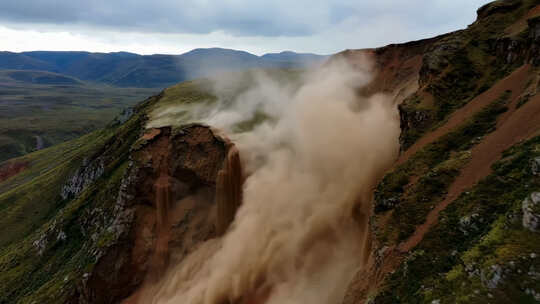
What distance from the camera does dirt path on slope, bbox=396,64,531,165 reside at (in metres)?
22.5

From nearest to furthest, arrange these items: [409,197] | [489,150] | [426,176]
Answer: [489,150]
[409,197]
[426,176]

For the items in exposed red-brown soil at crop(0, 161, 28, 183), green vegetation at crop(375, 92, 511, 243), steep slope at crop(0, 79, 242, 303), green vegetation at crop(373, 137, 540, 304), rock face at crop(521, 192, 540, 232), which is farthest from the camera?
exposed red-brown soil at crop(0, 161, 28, 183)

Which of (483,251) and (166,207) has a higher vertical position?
(483,251)

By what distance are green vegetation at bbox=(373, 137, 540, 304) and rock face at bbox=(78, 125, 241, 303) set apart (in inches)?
908

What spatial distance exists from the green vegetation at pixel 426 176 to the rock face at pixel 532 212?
17.5 feet

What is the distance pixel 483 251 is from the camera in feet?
41.2

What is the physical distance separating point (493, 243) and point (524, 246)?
3.27ft

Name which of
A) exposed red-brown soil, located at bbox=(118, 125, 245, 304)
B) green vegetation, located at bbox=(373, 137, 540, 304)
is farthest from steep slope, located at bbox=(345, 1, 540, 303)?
exposed red-brown soil, located at bbox=(118, 125, 245, 304)

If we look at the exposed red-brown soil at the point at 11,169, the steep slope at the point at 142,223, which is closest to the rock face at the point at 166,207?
the steep slope at the point at 142,223

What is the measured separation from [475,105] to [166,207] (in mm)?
33142

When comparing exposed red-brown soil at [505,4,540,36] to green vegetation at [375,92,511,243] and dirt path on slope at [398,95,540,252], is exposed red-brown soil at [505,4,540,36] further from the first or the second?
dirt path on slope at [398,95,540,252]

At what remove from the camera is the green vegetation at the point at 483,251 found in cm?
1127

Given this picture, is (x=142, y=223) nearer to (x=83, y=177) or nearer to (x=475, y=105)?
(x=83, y=177)

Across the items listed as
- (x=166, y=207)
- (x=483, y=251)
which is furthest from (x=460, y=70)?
(x=166, y=207)
